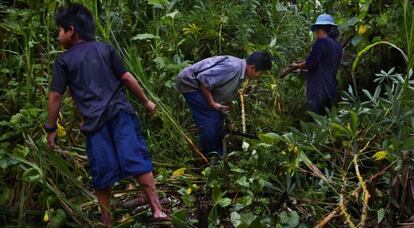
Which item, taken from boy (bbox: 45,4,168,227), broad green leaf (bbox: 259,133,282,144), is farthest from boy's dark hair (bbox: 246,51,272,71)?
boy (bbox: 45,4,168,227)

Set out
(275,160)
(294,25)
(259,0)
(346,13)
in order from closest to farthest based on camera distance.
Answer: (275,160)
(346,13)
(294,25)
(259,0)

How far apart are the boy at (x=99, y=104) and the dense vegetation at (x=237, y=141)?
211 mm

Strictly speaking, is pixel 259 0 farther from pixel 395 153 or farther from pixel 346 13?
pixel 395 153

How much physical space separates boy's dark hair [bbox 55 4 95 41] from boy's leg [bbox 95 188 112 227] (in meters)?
0.82

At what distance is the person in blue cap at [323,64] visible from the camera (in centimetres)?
449

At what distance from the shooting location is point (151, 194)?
290cm

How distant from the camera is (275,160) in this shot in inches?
124

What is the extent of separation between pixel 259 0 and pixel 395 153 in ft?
12.0

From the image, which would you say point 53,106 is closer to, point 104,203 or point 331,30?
point 104,203

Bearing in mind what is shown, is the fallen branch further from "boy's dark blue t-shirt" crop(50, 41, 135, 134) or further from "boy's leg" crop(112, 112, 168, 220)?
"boy's dark blue t-shirt" crop(50, 41, 135, 134)

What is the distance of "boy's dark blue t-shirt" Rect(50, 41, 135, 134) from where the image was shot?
111 inches

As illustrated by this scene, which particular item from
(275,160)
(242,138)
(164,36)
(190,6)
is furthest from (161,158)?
(190,6)

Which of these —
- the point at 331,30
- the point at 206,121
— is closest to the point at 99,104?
the point at 206,121

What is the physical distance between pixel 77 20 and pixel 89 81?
12.8 inches
